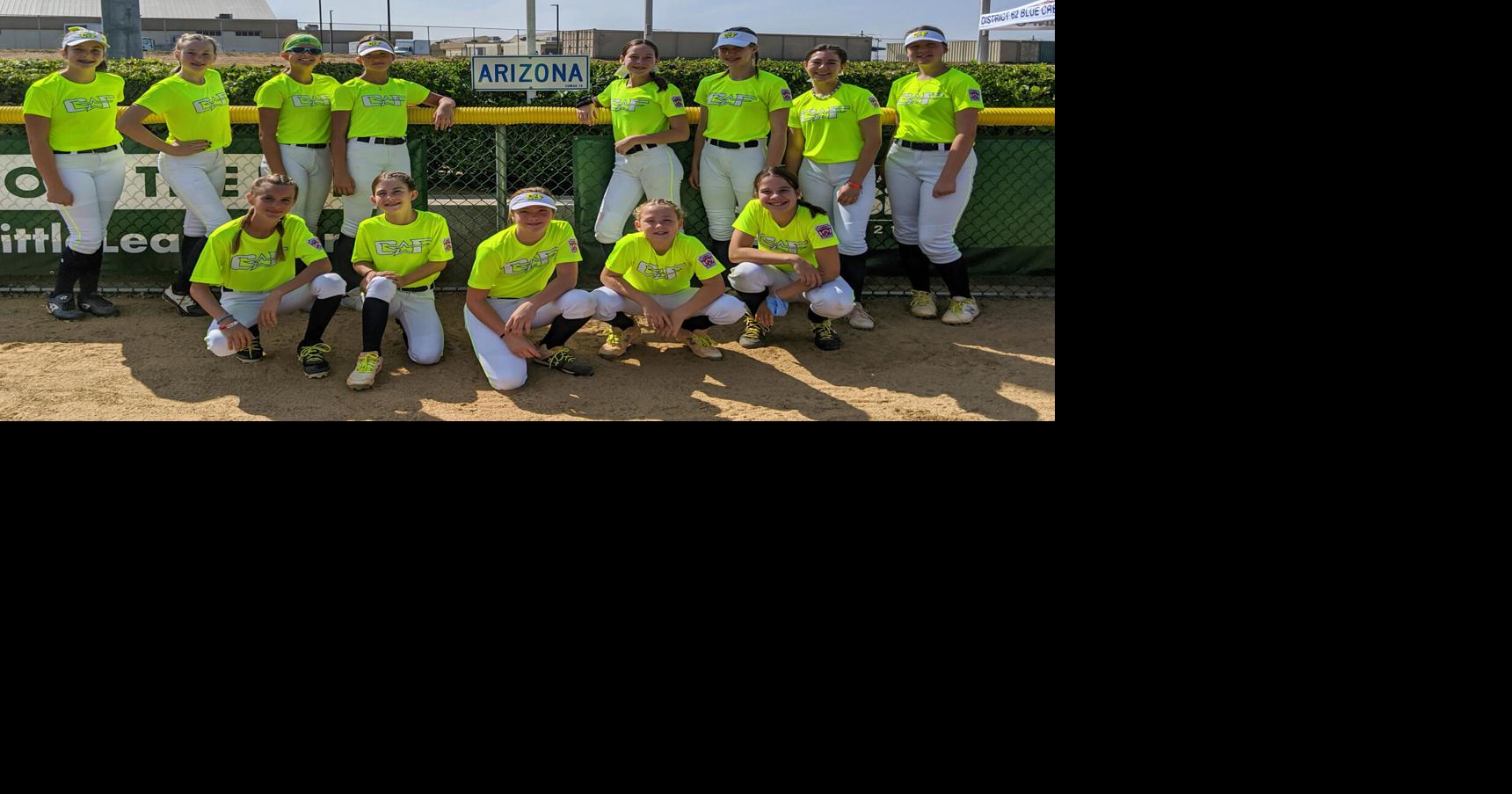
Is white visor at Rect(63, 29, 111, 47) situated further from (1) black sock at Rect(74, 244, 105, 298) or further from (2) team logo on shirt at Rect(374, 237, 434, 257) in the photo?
(2) team logo on shirt at Rect(374, 237, 434, 257)

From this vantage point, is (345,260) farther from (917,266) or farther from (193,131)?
(917,266)

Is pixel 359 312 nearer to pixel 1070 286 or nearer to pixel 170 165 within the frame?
pixel 170 165

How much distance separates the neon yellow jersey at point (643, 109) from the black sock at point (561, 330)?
4.20ft

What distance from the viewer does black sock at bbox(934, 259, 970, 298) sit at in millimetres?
6270

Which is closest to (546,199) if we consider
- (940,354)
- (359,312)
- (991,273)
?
(359,312)

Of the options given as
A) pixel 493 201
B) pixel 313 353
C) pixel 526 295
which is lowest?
pixel 313 353

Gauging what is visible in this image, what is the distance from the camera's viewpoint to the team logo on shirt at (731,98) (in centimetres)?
599

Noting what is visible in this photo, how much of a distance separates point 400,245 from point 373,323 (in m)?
0.43

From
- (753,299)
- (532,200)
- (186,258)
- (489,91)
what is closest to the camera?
(532,200)

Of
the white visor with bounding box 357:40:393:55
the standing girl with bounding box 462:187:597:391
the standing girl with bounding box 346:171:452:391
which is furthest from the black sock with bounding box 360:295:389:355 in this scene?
the white visor with bounding box 357:40:393:55

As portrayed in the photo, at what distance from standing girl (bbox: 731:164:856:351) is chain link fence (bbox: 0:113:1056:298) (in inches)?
41.1

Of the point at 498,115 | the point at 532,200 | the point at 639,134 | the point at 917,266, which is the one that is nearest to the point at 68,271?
the point at 498,115

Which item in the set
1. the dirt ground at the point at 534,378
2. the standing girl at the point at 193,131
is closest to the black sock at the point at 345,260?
the dirt ground at the point at 534,378

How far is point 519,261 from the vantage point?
540 centimetres
